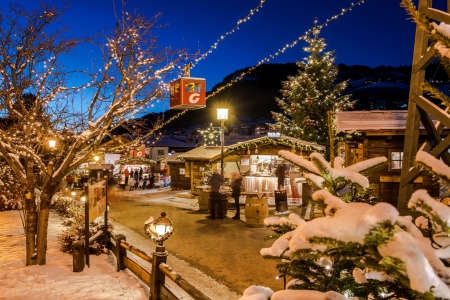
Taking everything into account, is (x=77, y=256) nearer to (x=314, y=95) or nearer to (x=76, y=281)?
(x=76, y=281)

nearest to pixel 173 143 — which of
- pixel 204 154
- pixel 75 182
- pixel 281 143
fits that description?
pixel 75 182

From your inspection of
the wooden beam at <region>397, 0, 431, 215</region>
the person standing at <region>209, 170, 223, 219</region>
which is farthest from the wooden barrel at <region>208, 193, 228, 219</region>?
the wooden beam at <region>397, 0, 431, 215</region>

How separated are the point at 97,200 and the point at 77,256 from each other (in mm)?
1392

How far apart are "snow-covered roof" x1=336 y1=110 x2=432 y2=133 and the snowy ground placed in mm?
6456

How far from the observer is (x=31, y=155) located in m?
7.74

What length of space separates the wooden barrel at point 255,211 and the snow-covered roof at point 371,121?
11.6 ft

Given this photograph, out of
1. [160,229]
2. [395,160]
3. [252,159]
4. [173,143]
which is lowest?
[160,229]

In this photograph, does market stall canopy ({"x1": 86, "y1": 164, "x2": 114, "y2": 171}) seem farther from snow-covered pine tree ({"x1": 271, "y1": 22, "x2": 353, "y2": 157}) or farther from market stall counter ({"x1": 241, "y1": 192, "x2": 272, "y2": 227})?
market stall counter ({"x1": 241, "y1": 192, "x2": 272, "y2": 227})

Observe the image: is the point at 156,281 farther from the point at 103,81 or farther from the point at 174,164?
the point at 174,164

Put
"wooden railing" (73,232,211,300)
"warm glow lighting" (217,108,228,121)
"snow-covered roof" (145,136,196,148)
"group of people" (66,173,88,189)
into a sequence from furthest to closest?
"snow-covered roof" (145,136,196,148) → "group of people" (66,173,88,189) → "warm glow lighting" (217,108,228,121) → "wooden railing" (73,232,211,300)

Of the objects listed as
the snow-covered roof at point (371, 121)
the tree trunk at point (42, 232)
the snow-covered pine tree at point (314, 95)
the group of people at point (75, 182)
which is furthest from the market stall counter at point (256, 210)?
the group of people at point (75, 182)

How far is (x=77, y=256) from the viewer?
24.2ft

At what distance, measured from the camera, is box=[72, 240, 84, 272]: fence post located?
7.36m

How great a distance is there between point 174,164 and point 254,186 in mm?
8946
